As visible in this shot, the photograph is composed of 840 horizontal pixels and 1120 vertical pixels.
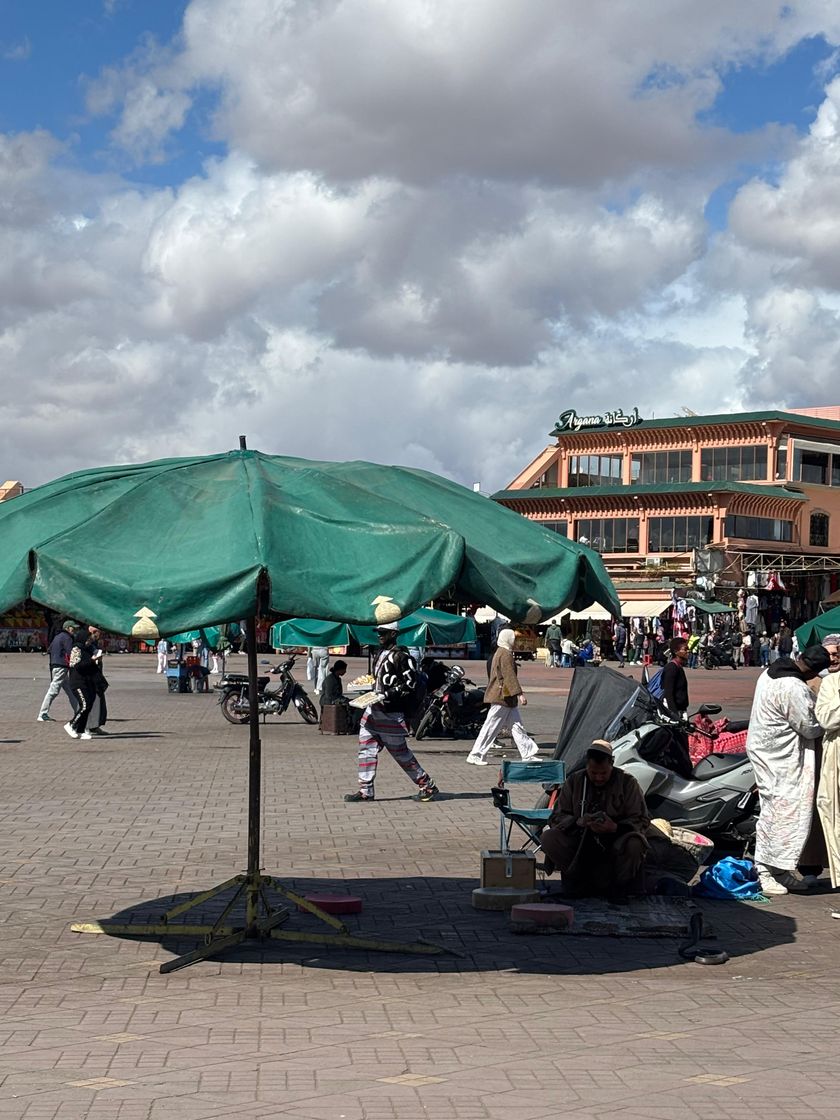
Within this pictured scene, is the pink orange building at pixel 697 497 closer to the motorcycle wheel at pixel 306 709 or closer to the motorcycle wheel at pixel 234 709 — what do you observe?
the motorcycle wheel at pixel 306 709

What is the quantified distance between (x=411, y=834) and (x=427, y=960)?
479 cm

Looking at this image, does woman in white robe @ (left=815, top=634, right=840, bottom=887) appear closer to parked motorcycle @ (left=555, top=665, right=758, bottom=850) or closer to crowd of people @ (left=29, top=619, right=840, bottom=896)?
crowd of people @ (left=29, top=619, right=840, bottom=896)

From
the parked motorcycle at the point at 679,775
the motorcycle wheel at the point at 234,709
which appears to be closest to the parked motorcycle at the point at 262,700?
the motorcycle wheel at the point at 234,709

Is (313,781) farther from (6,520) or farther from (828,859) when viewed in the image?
(6,520)

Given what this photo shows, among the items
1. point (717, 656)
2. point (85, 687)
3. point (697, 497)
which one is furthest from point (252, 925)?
point (697, 497)

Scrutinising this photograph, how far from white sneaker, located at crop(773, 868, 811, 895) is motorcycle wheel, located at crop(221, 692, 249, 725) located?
15.7m

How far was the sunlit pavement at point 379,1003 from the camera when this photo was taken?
19.1 feet

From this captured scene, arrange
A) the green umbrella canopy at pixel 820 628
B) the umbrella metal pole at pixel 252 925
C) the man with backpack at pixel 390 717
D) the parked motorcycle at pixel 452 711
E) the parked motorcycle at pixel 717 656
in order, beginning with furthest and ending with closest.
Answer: the parked motorcycle at pixel 717 656 < the parked motorcycle at pixel 452 711 < the green umbrella canopy at pixel 820 628 < the man with backpack at pixel 390 717 < the umbrella metal pole at pixel 252 925

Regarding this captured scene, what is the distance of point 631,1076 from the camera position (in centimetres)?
612

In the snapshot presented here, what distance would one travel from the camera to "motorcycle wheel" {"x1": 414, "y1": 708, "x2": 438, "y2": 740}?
79.2 ft

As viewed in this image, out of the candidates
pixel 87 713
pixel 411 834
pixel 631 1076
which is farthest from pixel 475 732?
pixel 631 1076

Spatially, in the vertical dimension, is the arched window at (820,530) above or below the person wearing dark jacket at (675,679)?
above

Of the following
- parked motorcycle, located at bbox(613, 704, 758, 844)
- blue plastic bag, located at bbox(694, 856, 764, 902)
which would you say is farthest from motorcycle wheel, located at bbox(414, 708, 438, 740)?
blue plastic bag, located at bbox(694, 856, 764, 902)

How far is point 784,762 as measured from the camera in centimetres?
1081
